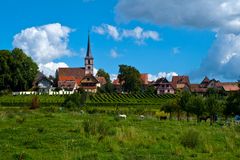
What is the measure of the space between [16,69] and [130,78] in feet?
136

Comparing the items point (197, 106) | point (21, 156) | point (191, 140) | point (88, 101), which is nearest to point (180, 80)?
point (88, 101)

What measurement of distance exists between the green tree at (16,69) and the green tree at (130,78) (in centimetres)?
3435

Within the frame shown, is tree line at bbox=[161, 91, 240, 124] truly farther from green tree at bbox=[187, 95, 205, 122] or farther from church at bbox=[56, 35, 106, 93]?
church at bbox=[56, 35, 106, 93]

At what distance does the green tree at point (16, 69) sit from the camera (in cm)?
11488

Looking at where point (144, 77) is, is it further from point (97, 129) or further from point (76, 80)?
point (97, 129)

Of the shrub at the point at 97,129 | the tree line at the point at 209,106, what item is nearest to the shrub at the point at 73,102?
the tree line at the point at 209,106

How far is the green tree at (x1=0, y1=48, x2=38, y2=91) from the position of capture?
11488 centimetres

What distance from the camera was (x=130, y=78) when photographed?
14238 centimetres

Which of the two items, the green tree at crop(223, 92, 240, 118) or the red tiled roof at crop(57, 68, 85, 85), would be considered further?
the red tiled roof at crop(57, 68, 85, 85)

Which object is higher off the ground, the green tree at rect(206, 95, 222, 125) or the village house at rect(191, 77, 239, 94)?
the village house at rect(191, 77, 239, 94)

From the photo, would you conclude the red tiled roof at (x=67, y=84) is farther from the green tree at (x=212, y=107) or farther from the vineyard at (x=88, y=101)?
the green tree at (x=212, y=107)

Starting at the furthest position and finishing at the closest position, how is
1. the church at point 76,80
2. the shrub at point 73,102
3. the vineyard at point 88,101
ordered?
the church at point 76,80
the vineyard at point 88,101
the shrub at point 73,102

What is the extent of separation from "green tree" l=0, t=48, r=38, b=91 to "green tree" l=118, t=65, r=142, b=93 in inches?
1353

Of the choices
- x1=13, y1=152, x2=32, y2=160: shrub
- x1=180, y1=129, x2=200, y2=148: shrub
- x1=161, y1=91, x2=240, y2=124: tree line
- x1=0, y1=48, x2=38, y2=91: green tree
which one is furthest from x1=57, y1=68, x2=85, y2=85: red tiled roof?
x1=13, y1=152, x2=32, y2=160: shrub
